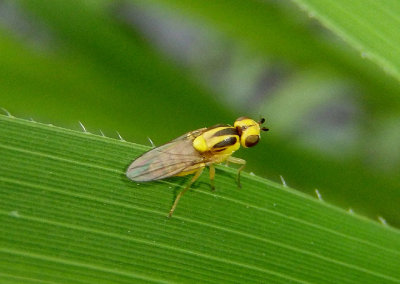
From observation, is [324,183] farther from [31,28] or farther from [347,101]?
[31,28]

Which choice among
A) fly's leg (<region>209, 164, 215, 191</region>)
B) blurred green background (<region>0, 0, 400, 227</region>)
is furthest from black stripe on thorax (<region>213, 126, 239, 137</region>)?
blurred green background (<region>0, 0, 400, 227</region>)

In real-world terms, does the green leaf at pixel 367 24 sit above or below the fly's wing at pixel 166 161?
above

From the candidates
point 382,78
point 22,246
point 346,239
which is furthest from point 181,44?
point 22,246

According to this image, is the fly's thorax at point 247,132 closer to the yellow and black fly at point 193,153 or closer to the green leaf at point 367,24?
the yellow and black fly at point 193,153

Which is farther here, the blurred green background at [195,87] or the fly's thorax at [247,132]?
the blurred green background at [195,87]

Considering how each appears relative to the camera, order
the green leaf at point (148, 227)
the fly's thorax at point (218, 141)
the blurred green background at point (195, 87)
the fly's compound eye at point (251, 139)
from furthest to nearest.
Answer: the blurred green background at point (195, 87), the fly's compound eye at point (251, 139), the fly's thorax at point (218, 141), the green leaf at point (148, 227)

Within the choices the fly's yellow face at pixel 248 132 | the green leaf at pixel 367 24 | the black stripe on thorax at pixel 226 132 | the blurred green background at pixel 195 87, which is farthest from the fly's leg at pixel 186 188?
the green leaf at pixel 367 24

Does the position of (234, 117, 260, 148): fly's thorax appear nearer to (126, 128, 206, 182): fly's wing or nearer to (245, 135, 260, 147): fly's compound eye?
(245, 135, 260, 147): fly's compound eye
